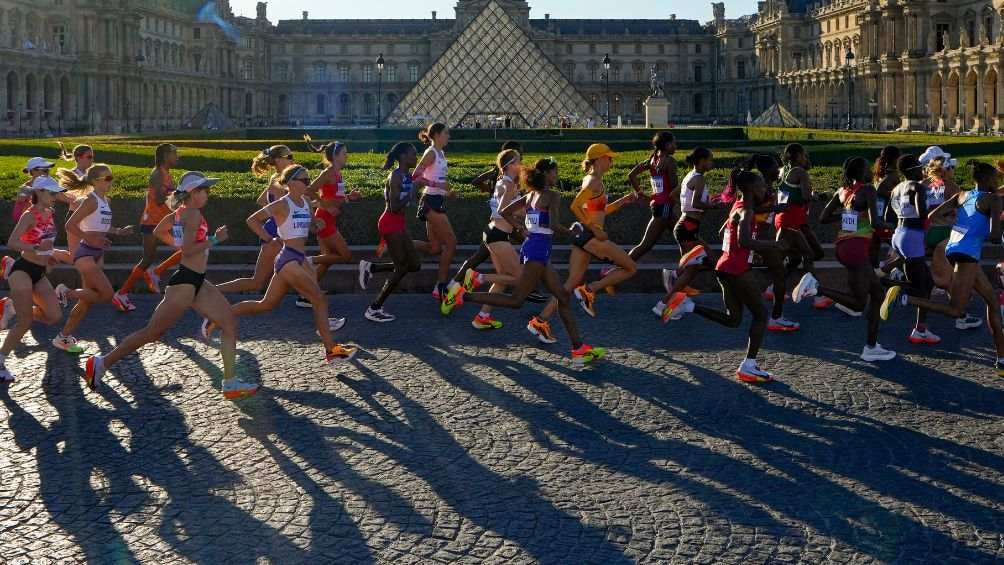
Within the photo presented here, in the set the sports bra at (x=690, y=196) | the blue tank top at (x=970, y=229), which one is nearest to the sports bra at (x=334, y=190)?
the sports bra at (x=690, y=196)

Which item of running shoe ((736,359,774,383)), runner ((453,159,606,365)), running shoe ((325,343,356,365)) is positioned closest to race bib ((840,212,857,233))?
running shoe ((736,359,774,383))

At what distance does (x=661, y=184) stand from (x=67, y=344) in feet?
15.2

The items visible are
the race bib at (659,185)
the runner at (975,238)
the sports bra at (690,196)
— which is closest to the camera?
the runner at (975,238)

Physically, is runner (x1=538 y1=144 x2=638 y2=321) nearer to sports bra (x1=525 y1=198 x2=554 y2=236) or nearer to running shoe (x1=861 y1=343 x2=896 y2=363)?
sports bra (x1=525 y1=198 x2=554 y2=236)

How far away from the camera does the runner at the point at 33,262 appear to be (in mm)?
7152

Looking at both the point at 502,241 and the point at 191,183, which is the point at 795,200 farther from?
the point at 191,183

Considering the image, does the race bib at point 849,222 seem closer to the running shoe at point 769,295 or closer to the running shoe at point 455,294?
the running shoe at point 769,295

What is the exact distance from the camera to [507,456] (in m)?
5.55

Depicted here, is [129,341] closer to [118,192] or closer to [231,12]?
[118,192]

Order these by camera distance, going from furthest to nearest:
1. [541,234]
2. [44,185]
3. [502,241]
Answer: [502,241]
[541,234]
[44,185]

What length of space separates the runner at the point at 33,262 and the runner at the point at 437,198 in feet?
9.25

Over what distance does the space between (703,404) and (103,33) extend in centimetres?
5788

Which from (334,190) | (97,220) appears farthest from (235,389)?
(334,190)

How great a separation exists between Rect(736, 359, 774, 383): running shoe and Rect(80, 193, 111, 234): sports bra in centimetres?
428
